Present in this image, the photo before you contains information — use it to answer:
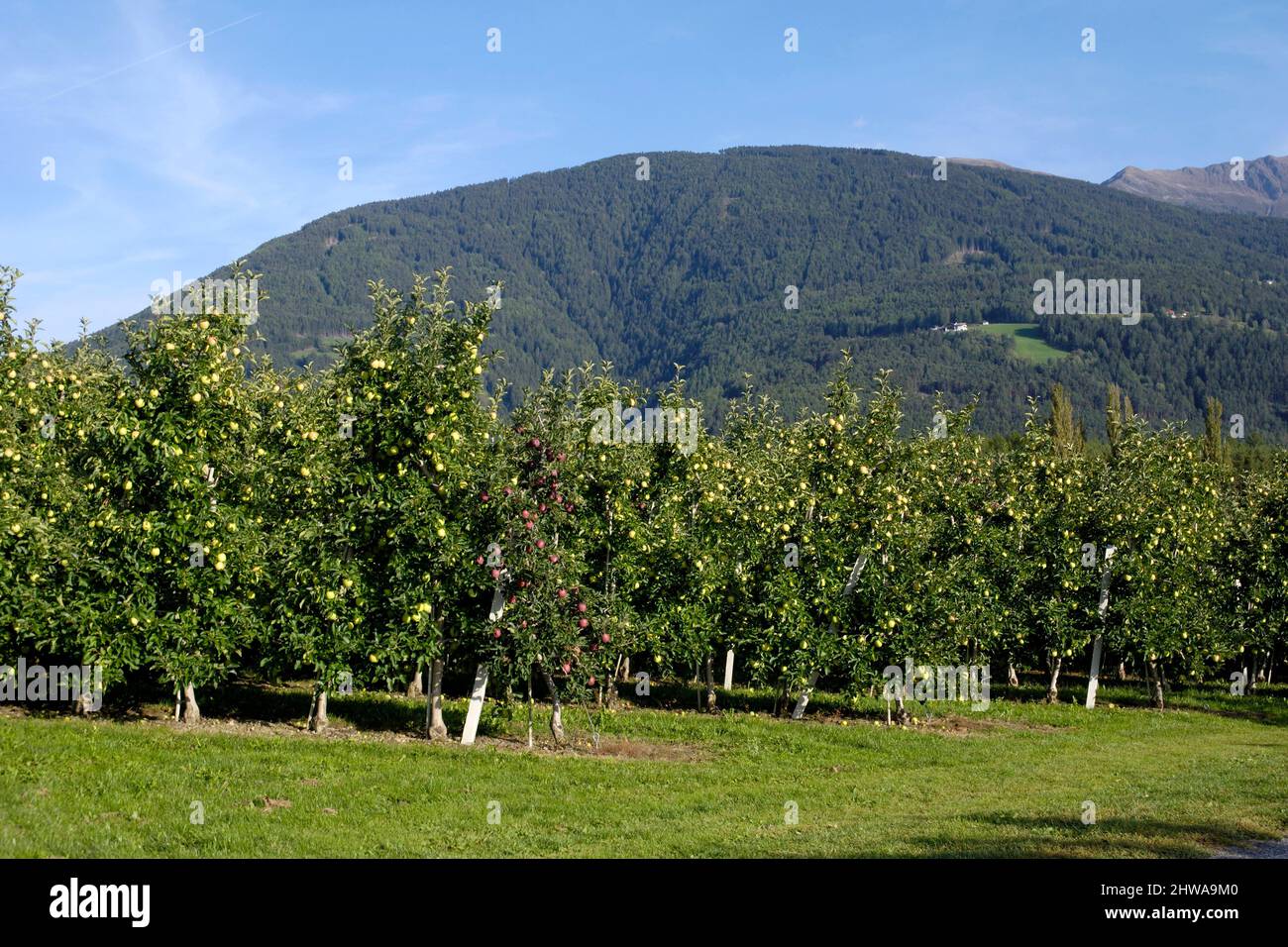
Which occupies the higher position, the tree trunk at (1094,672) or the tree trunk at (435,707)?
the tree trunk at (435,707)

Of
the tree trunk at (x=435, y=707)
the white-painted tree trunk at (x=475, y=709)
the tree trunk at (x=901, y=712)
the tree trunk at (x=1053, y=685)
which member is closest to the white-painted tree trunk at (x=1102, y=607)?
the tree trunk at (x=1053, y=685)

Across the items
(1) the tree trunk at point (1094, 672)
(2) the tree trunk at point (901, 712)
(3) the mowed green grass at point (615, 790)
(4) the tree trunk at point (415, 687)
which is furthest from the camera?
(1) the tree trunk at point (1094, 672)

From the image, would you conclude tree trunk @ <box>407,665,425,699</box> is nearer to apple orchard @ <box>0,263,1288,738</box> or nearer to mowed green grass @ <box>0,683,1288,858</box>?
mowed green grass @ <box>0,683,1288,858</box>

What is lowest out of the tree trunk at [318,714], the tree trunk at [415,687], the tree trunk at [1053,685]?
the tree trunk at [1053,685]

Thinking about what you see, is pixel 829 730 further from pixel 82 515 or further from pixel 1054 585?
pixel 82 515

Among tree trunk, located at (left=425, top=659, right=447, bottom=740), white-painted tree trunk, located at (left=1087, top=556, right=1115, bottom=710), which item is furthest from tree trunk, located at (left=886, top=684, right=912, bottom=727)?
tree trunk, located at (left=425, top=659, right=447, bottom=740)

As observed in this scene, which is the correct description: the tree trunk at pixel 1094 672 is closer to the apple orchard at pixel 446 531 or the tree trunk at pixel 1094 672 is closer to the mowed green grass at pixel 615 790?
the apple orchard at pixel 446 531

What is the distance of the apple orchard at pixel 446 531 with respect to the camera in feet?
61.5

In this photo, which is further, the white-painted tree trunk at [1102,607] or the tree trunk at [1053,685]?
the tree trunk at [1053,685]

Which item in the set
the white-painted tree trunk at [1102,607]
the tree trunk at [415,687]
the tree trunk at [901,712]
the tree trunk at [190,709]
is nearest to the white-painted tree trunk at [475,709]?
the tree trunk at [190,709]

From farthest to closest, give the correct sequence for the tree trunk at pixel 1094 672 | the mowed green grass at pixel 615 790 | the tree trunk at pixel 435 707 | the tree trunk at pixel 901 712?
the tree trunk at pixel 1094 672 → the tree trunk at pixel 901 712 → the tree trunk at pixel 435 707 → the mowed green grass at pixel 615 790

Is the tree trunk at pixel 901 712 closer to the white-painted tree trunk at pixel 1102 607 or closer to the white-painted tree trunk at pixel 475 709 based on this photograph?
the white-painted tree trunk at pixel 1102 607

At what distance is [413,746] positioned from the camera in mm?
19469

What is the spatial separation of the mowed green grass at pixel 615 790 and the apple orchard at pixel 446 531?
62.1 inches
